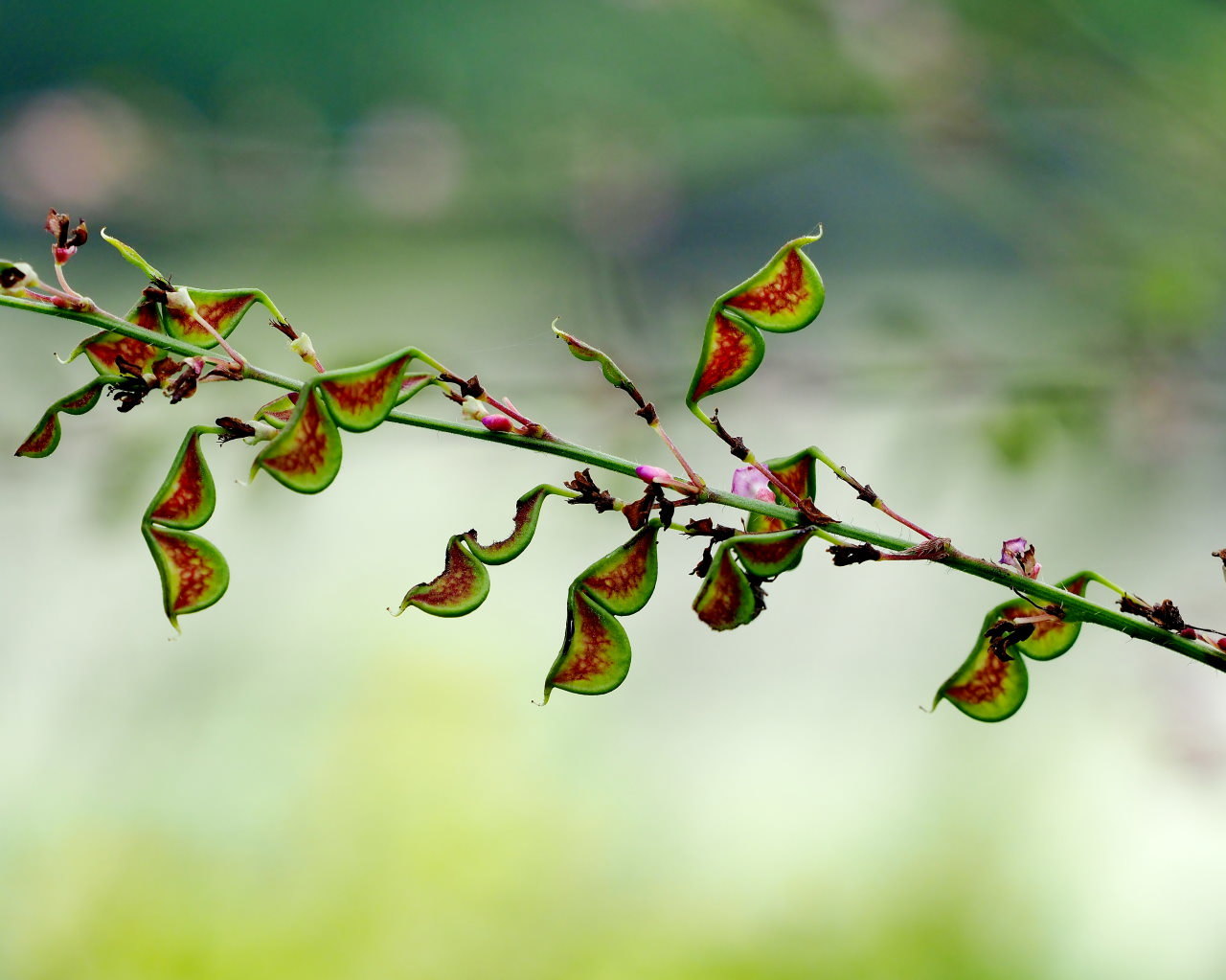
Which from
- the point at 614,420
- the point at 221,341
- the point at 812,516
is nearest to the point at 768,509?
the point at 812,516

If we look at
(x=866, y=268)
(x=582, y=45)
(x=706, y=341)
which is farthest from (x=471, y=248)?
(x=706, y=341)

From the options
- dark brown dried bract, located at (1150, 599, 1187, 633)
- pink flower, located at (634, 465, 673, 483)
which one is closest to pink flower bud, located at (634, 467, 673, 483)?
pink flower, located at (634, 465, 673, 483)

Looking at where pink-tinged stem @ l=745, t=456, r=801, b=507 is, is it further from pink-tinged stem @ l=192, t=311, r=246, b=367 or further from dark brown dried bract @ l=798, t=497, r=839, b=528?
pink-tinged stem @ l=192, t=311, r=246, b=367

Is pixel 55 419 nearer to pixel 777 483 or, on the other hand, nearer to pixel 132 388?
pixel 132 388

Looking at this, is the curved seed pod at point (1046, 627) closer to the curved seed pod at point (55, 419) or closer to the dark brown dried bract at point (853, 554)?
the dark brown dried bract at point (853, 554)

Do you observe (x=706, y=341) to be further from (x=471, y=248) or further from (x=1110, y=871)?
(x=471, y=248)

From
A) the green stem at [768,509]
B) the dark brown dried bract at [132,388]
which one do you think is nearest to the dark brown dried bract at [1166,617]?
the green stem at [768,509]
